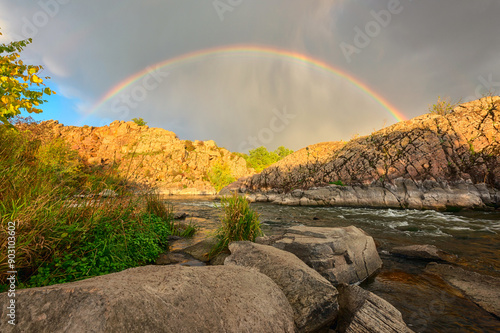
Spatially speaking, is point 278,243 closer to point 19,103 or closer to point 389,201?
point 19,103

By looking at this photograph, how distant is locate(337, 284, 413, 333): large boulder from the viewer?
9.08ft

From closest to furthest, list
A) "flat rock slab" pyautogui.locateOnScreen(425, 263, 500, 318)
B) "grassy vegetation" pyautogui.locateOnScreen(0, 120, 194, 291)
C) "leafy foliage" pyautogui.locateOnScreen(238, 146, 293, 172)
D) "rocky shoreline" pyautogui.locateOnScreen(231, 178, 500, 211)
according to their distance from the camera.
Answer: "grassy vegetation" pyautogui.locateOnScreen(0, 120, 194, 291)
"flat rock slab" pyautogui.locateOnScreen(425, 263, 500, 318)
"rocky shoreline" pyautogui.locateOnScreen(231, 178, 500, 211)
"leafy foliage" pyautogui.locateOnScreen(238, 146, 293, 172)

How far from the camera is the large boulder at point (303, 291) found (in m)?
2.86

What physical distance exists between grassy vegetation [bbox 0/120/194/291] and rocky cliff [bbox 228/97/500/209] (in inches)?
758

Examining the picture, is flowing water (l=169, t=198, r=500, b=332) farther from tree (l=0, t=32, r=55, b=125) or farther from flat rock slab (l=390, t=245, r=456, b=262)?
tree (l=0, t=32, r=55, b=125)

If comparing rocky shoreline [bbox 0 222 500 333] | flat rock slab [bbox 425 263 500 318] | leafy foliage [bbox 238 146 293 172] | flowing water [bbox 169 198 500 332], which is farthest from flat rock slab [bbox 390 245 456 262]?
leafy foliage [bbox 238 146 293 172]

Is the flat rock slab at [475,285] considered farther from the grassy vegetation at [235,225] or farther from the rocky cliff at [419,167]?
the rocky cliff at [419,167]

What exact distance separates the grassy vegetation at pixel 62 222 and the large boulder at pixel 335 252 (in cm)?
336

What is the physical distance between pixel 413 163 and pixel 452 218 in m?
7.13

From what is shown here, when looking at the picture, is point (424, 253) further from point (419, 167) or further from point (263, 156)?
point (263, 156)

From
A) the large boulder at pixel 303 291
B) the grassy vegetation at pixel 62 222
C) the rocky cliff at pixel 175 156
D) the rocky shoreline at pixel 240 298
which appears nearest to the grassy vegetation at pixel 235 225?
the rocky shoreline at pixel 240 298

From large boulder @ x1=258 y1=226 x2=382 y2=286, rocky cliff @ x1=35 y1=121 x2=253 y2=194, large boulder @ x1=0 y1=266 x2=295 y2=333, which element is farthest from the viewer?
rocky cliff @ x1=35 y1=121 x2=253 y2=194

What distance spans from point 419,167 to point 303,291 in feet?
67.1

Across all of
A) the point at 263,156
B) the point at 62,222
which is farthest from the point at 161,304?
the point at 263,156
